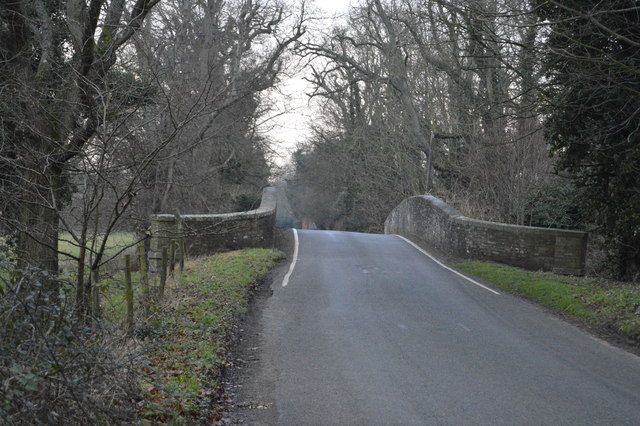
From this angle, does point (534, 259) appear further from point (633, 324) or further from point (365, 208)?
point (365, 208)

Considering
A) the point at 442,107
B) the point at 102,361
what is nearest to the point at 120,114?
the point at 102,361

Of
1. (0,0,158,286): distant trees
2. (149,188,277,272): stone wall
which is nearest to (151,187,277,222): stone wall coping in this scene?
(149,188,277,272): stone wall

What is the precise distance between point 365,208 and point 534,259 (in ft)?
104

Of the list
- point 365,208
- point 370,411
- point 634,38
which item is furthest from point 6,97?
point 365,208

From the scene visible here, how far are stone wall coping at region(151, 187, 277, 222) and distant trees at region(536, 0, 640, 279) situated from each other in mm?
8951

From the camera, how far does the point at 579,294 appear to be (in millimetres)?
14422

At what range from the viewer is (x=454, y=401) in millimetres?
7371

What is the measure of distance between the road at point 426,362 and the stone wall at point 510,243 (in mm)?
4091

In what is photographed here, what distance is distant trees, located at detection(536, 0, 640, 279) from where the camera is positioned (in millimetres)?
13336

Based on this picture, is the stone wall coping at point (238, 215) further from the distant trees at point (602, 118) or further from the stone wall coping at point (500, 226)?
the distant trees at point (602, 118)

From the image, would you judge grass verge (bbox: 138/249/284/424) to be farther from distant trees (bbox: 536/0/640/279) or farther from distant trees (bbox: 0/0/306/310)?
distant trees (bbox: 536/0/640/279)

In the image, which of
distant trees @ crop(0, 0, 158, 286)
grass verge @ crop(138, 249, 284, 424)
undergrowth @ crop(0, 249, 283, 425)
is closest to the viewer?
undergrowth @ crop(0, 249, 283, 425)

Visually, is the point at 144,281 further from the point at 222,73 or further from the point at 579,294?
the point at 222,73

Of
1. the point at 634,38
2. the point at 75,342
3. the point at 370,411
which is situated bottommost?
the point at 370,411
